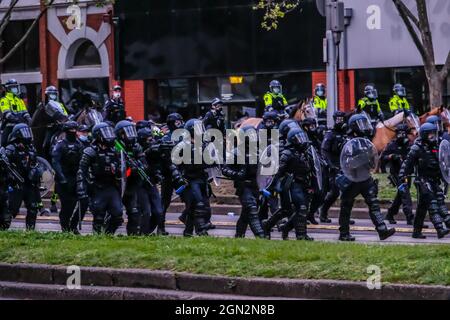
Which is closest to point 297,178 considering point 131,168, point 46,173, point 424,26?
point 131,168

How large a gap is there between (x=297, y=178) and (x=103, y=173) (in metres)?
2.66

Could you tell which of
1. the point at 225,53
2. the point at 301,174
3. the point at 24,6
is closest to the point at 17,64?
the point at 24,6

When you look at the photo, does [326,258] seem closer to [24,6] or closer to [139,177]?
[139,177]

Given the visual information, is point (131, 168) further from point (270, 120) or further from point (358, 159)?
point (270, 120)

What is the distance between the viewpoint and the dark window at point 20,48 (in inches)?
1468

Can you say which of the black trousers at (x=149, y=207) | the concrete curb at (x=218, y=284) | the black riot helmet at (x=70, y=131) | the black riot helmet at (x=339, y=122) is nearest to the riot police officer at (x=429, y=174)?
the black riot helmet at (x=339, y=122)

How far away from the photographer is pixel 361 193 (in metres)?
17.7

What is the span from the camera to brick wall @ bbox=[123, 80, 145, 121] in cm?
3519

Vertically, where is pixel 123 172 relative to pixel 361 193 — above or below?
above

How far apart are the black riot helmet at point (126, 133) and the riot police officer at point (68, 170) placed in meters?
1.27

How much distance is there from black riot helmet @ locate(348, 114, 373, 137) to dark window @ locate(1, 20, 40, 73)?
20.7m

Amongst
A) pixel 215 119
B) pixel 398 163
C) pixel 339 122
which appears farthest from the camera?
pixel 215 119

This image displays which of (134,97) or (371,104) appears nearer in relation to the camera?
(371,104)

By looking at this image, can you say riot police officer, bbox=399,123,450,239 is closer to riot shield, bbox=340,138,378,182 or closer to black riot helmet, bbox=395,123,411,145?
riot shield, bbox=340,138,378,182
